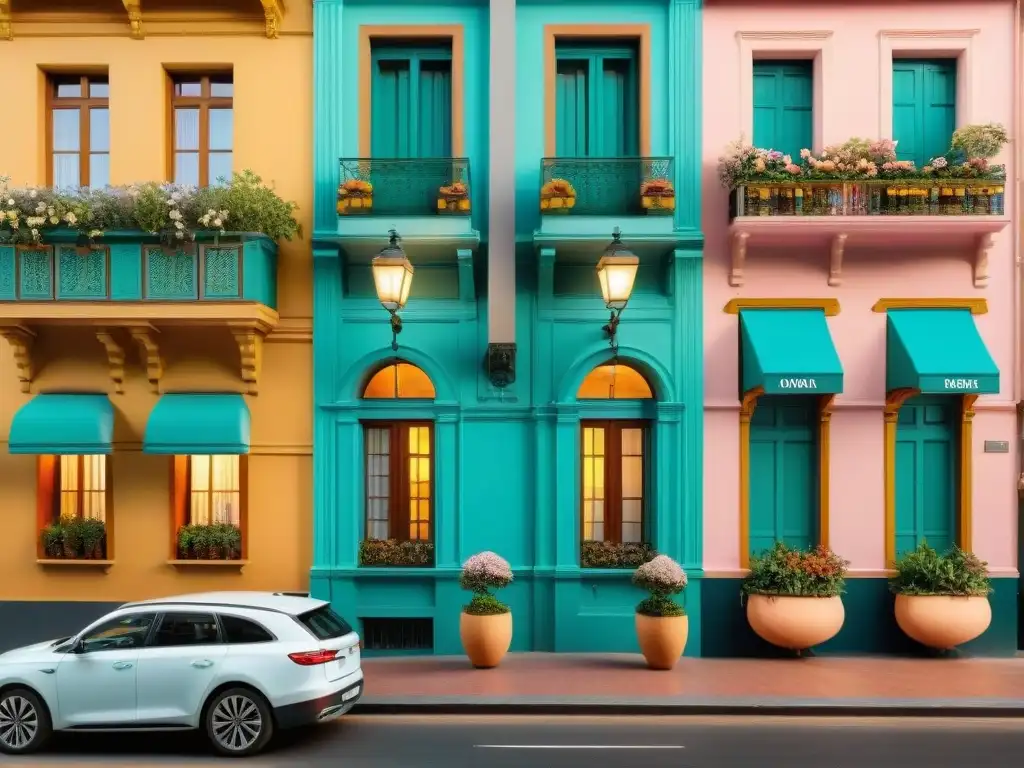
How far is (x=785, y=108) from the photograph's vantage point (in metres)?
12.2

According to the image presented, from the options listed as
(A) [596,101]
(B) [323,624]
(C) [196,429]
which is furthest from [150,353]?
(A) [596,101]

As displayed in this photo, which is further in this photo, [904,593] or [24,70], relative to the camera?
[24,70]

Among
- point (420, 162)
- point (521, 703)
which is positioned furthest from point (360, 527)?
point (420, 162)

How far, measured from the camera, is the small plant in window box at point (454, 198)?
1138cm

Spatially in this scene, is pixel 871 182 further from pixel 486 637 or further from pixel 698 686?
pixel 486 637

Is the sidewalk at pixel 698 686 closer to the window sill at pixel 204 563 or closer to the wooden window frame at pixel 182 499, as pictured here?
the window sill at pixel 204 563

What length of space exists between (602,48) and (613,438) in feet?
20.2

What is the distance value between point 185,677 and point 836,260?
10.2m

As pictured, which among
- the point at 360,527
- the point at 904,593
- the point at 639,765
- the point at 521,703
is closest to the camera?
the point at 639,765

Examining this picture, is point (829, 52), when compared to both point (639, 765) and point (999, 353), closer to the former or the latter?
point (999, 353)

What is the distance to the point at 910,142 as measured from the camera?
12.1m

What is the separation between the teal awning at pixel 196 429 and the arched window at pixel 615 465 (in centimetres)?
518

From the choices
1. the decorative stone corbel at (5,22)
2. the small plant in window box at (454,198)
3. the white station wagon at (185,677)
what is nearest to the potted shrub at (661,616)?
the white station wagon at (185,677)

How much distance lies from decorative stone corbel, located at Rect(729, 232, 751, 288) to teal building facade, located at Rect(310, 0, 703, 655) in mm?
528
